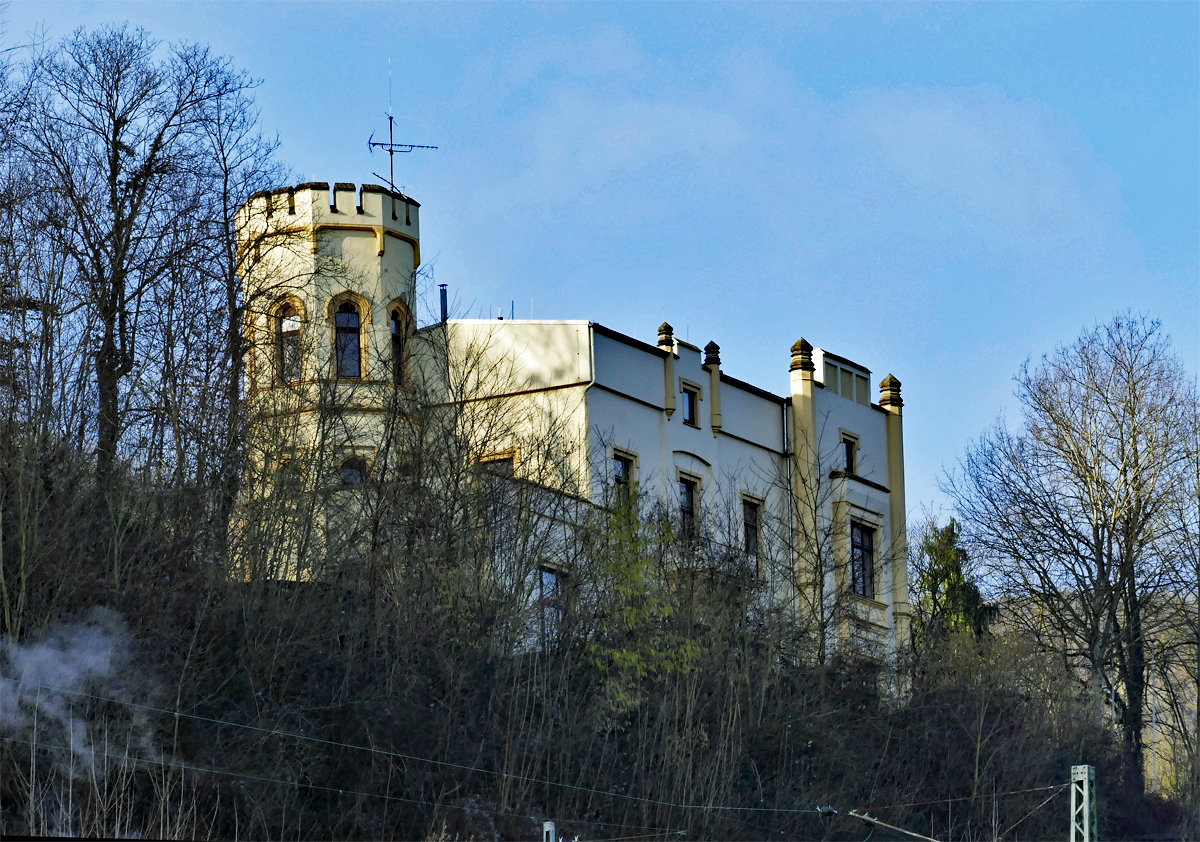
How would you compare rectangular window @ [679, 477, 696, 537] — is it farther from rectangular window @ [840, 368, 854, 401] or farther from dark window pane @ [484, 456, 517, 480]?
rectangular window @ [840, 368, 854, 401]

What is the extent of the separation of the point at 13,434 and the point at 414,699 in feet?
23.6

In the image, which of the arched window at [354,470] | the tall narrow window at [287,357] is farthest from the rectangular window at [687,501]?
the tall narrow window at [287,357]

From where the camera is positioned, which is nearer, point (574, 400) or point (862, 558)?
point (574, 400)

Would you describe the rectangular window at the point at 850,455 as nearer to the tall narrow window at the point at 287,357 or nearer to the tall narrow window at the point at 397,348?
the tall narrow window at the point at 397,348

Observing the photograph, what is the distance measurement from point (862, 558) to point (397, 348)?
1374 centimetres

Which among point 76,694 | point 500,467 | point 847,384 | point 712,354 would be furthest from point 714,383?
point 76,694

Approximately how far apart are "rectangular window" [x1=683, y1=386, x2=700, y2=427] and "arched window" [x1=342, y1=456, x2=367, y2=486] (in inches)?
335

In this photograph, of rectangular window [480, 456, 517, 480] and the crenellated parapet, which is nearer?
rectangular window [480, 456, 517, 480]

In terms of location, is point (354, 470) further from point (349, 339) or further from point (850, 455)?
point (850, 455)

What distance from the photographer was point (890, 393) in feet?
143

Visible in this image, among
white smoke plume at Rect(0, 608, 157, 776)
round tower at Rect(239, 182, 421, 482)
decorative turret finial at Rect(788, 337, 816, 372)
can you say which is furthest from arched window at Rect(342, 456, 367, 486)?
decorative turret finial at Rect(788, 337, 816, 372)

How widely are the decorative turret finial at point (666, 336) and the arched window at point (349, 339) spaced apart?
7001 millimetres

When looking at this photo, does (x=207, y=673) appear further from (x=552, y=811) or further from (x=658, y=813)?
(x=658, y=813)

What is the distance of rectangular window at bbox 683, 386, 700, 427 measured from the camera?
3697 centimetres
